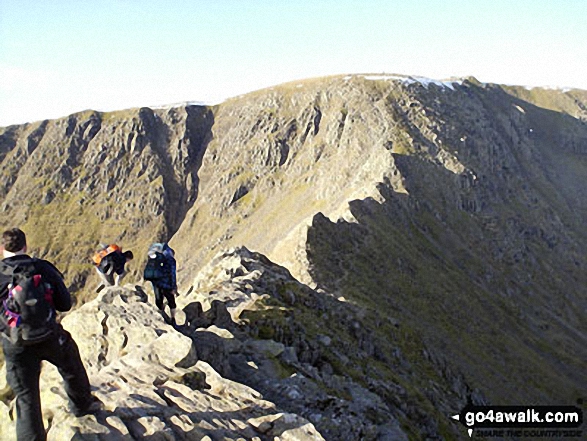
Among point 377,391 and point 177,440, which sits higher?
point 177,440

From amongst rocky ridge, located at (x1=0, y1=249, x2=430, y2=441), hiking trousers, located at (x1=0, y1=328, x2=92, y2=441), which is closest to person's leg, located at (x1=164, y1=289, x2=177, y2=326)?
rocky ridge, located at (x1=0, y1=249, x2=430, y2=441)

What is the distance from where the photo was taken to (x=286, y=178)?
176m

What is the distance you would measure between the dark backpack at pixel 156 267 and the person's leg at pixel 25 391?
8197mm

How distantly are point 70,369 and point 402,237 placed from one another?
73.0 meters

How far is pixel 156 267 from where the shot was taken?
1927cm

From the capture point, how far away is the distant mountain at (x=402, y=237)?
4309cm

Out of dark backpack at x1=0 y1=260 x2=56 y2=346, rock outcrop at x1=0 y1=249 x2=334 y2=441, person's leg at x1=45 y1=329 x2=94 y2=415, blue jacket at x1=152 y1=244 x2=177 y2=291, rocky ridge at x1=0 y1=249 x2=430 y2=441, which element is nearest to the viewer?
dark backpack at x1=0 y1=260 x2=56 y2=346

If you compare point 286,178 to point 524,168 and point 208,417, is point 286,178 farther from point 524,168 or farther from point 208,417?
point 208,417

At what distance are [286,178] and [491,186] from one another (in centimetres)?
7111

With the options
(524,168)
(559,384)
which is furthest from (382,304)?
(524,168)

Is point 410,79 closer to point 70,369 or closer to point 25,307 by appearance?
point 70,369

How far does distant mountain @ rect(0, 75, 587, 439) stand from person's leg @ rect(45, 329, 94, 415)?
7.56m

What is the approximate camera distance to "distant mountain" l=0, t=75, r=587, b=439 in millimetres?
43094

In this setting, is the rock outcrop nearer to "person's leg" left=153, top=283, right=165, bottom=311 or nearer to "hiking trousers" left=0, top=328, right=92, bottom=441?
"person's leg" left=153, top=283, right=165, bottom=311
